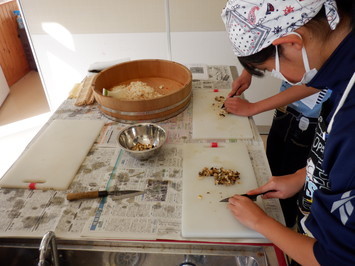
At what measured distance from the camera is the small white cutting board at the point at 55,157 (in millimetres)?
940

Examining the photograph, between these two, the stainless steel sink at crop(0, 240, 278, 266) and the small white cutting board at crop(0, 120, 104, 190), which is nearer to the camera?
the stainless steel sink at crop(0, 240, 278, 266)

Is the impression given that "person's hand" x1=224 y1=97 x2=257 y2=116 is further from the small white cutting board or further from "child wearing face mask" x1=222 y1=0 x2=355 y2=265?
the small white cutting board

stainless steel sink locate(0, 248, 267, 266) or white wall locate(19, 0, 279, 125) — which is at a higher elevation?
white wall locate(19, 0, 279, 125)

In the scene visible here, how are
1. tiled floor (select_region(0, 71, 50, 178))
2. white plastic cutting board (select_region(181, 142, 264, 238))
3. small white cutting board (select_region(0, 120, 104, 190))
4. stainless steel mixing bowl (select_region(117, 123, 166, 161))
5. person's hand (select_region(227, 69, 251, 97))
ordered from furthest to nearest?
1. tiled floor (select_region(0, 71, 50, 178))
2. person's hand (select_region(227, 69, 251, 97))
3. stainless steel mixing bowl (select_region(117, 123, 166, 161))
4. small white cutting board (select_region(0, 120, 104, 190))
5. white plastic cutting board (select_region(181, 142, 264, 238))

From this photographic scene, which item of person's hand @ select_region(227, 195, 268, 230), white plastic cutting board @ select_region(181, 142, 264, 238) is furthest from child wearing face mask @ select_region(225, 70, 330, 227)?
person's hand @ select_region(227, 195, 268, 230)

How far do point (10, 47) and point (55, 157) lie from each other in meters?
3.14

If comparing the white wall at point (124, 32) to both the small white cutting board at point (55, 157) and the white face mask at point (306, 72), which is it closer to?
the small white cutting board at point (55, 157)

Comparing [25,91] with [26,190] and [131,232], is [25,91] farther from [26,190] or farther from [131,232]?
[131,232]

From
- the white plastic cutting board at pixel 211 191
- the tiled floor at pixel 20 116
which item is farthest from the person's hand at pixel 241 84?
the tiled floor at pixel 20 116

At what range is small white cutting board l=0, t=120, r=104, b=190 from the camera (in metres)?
0.94

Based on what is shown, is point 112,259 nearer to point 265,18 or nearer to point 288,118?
point 265,18

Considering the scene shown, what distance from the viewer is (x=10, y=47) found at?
3473mm

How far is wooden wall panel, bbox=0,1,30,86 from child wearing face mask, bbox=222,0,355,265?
350 centimetres

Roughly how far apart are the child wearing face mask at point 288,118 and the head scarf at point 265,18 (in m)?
0.56
